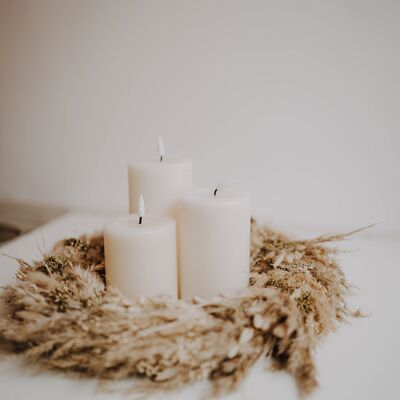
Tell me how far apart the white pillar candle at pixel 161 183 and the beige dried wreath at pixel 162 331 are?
0.59 feet

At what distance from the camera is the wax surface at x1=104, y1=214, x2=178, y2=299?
2.07ft

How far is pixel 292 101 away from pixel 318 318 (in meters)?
0.63

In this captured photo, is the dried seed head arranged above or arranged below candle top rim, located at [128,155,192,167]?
below

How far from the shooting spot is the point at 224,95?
112 cm

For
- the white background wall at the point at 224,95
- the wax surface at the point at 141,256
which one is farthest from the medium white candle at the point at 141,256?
the white background wall at the point at 224,95

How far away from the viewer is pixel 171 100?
3.83 feet

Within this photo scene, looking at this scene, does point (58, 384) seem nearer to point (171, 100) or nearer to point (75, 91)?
point (171, 100)

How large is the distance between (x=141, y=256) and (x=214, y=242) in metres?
0.12

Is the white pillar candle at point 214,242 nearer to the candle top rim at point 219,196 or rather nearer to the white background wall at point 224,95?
the candle top rim at point 219,196

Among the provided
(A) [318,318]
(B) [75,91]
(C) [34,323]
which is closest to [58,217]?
(B) [75,91]

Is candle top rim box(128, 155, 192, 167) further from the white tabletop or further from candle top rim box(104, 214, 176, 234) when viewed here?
the white tabletop

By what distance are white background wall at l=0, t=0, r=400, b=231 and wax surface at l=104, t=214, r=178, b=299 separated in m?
0.56

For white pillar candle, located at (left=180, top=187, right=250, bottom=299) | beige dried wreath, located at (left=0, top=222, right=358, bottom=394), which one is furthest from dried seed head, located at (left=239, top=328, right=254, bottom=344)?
white pillar candle, located at (left=180, top=187, right=250, bottom=299)

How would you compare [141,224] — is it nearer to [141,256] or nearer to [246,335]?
[141,256]
